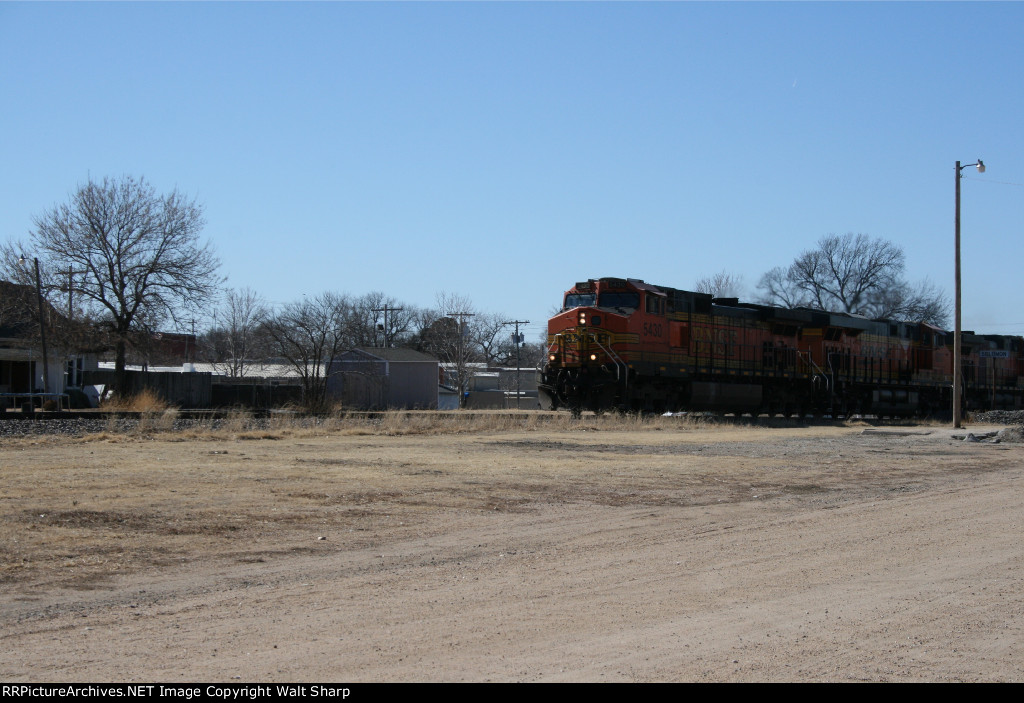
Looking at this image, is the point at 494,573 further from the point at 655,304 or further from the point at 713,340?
the point at 713,340

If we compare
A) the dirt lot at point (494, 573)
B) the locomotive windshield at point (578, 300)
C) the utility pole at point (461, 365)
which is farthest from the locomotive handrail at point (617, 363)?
the utility pole at point (461, 365)

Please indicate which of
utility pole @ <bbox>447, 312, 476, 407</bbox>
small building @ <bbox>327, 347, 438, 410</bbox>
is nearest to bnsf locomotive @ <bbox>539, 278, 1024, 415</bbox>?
small building @ <bbox>327, 347, 438, 410</bbox>

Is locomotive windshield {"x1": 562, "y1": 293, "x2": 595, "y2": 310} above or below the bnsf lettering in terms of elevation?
above

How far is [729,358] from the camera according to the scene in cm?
3112

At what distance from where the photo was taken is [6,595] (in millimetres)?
6035

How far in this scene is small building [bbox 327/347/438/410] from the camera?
171ft

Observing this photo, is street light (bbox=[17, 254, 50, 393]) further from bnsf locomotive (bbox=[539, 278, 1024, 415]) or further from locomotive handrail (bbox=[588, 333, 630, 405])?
locomotive handrail (bbox=[588, 333, 630, 405])

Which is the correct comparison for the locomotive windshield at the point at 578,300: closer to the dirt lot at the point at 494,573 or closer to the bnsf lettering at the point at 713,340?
the bnsf lettering at the point at 713,340

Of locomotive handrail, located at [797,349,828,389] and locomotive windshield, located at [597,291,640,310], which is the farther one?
locomotive handrail, located at [797,349,828,389]

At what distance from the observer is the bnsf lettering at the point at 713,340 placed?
30062 millimetres

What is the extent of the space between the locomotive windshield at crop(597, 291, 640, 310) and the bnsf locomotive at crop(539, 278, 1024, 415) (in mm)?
30

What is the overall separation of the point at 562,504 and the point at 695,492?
2.26m

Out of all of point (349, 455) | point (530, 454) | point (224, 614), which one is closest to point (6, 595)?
point (224, 614)

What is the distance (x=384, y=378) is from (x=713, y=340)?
86.2 feet
